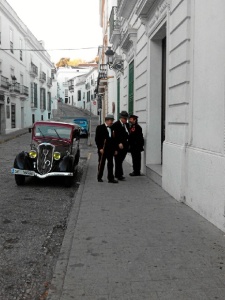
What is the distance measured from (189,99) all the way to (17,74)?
2975cm

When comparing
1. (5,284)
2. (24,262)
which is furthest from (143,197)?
(5,284)

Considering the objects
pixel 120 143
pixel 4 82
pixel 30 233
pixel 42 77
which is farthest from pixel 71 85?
pixel 30 233

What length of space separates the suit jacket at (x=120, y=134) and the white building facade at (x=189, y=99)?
0.66 m

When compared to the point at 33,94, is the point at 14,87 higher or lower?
lower

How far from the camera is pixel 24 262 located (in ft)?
12.8

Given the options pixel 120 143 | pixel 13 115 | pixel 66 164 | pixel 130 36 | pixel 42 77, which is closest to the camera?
pixel 66 164

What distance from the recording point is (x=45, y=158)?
27.9ft

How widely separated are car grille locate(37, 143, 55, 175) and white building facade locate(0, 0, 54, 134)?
67.8ft

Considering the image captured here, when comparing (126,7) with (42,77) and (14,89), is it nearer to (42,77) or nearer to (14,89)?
(14,89)

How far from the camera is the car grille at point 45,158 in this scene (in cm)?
843

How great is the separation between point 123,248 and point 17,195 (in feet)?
13.3

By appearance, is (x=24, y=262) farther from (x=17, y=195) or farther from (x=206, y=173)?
(x=17, y=195)

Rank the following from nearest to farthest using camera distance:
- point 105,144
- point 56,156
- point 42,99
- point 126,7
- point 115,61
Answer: point 56,156
point 105,144
point 126,7
point 115,61
point 42,99

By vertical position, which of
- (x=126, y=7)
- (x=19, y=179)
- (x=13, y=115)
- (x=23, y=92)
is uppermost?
(x=126, y=7)
